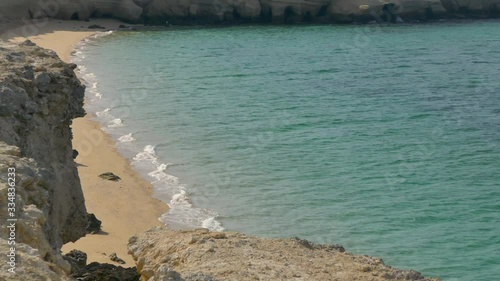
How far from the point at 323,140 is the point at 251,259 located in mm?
13582

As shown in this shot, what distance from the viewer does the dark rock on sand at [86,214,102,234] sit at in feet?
48.0

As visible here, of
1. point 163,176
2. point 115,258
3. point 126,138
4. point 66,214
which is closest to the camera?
point 66,214

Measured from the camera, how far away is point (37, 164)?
30.3 ft

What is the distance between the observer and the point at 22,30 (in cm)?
4616

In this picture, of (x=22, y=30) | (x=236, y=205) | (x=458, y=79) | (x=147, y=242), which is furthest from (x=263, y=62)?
(x=147, y=242)

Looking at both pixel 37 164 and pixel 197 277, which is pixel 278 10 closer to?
pixel 37 164

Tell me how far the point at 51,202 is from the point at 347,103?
20.9 m

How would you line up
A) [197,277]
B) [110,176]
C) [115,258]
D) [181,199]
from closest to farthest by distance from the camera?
1. [197,277]
2. [115,258]
3. [181,199]
4. [110,176]

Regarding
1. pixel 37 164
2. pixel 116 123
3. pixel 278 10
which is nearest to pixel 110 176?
pixel 116 123

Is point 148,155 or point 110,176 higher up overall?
point 110,176

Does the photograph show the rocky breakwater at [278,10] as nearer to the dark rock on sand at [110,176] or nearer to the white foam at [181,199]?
the dark rock on sand at [110,176]

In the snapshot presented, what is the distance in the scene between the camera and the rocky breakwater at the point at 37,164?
7152 mm

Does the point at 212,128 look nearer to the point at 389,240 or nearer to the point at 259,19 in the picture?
the point at 389,240

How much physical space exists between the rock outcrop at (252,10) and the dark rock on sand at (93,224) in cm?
4071
